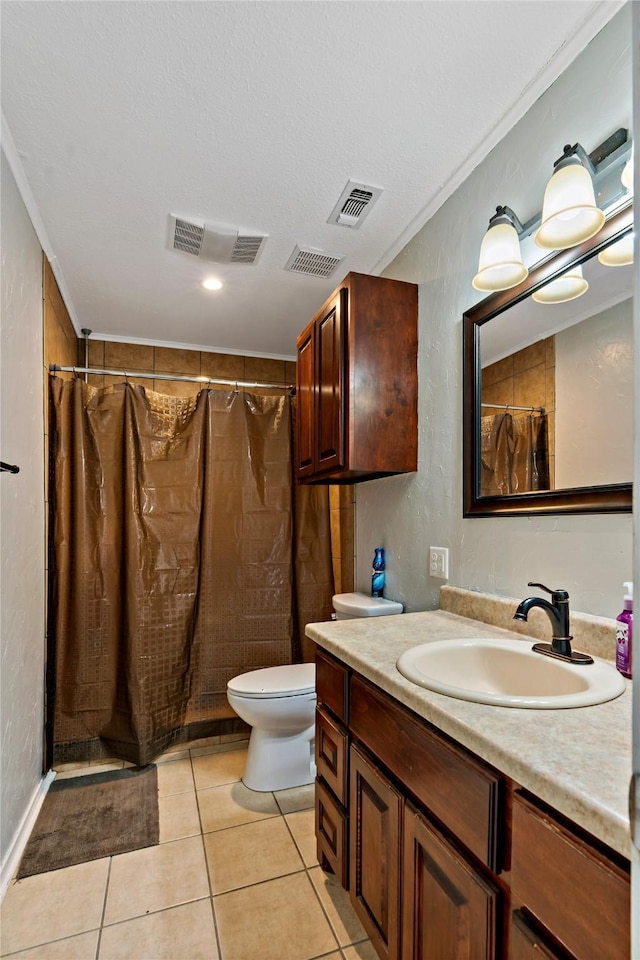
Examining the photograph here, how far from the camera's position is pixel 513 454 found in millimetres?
1440

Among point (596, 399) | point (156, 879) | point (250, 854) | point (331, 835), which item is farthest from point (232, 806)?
point (596, 399)

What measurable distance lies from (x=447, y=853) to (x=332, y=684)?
605 millimetres

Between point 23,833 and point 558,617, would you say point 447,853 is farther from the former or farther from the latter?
point 23,833

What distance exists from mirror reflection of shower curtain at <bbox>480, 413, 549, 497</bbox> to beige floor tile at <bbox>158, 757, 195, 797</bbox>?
180cm

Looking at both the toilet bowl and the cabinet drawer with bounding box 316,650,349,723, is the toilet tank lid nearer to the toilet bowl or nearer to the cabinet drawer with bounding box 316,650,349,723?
the toilet bowl

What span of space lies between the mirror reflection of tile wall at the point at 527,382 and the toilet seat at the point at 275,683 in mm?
1340

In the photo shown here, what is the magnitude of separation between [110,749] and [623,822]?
245cm

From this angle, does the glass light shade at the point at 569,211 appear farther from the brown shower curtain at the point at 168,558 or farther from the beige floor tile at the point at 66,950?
the beige floor tile at the point at 66,950

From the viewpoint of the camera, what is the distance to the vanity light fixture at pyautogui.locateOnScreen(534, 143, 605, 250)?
1.14 metres

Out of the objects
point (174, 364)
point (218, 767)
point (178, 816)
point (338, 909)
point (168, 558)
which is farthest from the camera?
point (174, 364)

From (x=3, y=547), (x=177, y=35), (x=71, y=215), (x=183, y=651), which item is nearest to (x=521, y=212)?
(x=177, y=35)

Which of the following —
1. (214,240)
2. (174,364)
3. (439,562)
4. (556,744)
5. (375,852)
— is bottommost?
(375,852)

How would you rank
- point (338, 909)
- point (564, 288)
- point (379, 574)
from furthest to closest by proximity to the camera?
point (379, 574)
point (338, 909)
point (564, 288)

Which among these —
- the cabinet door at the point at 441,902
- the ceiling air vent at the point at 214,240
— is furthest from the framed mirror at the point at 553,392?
the ceiling air vent at the point at 214,240
